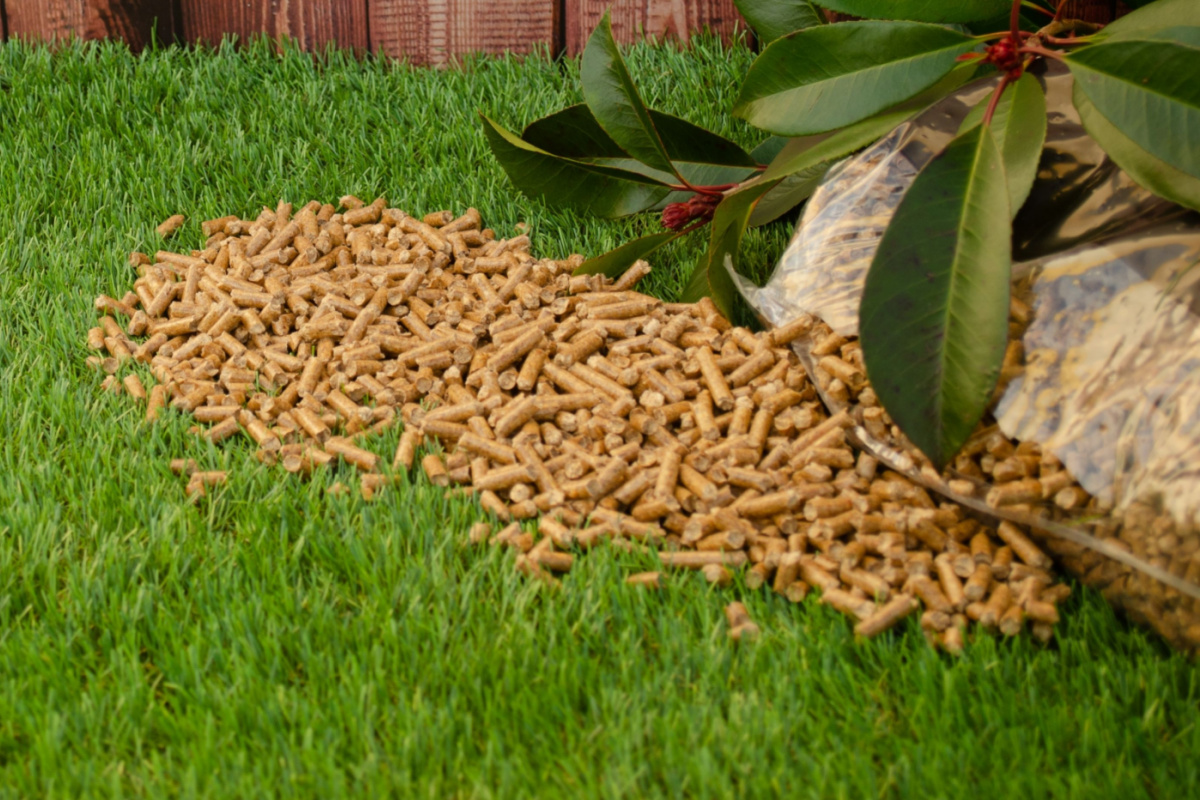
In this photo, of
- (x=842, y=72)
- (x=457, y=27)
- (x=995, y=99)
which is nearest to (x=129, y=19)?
(x=457, y=27)

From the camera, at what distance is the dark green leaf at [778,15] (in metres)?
1.98

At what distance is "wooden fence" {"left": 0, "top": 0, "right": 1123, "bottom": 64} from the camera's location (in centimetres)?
275

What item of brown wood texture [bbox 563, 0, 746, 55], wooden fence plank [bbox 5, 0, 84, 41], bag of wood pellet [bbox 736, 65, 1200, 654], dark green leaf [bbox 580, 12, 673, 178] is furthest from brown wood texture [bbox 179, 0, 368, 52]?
bag of wood pellet [bbox 736, 65, 1200, 654]

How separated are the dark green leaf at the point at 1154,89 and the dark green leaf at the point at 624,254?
33.5 inches

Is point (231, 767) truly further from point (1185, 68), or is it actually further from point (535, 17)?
point (535, 17)

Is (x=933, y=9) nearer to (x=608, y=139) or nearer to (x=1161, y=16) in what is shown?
(x=1161, y=16)

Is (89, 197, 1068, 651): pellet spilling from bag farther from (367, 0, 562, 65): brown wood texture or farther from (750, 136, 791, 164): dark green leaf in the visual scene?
(367, 0, 562, 65): brown wood texture

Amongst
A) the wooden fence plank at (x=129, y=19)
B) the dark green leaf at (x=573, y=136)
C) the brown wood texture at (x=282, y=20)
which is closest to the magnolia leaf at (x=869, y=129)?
the dark green leaf at (x=573, y=136)

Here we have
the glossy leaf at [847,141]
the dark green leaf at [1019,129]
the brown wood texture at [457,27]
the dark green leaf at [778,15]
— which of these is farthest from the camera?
the brown wood texture at [457,27]

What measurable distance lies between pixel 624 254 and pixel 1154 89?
1.00 meters

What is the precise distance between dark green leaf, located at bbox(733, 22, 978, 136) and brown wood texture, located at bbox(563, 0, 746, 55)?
1086mm

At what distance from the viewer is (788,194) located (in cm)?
203

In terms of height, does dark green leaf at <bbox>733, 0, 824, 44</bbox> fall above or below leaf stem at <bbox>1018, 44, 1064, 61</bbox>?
above

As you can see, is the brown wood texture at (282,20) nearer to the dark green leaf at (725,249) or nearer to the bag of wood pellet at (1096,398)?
the dark green leaf at (725,249)
